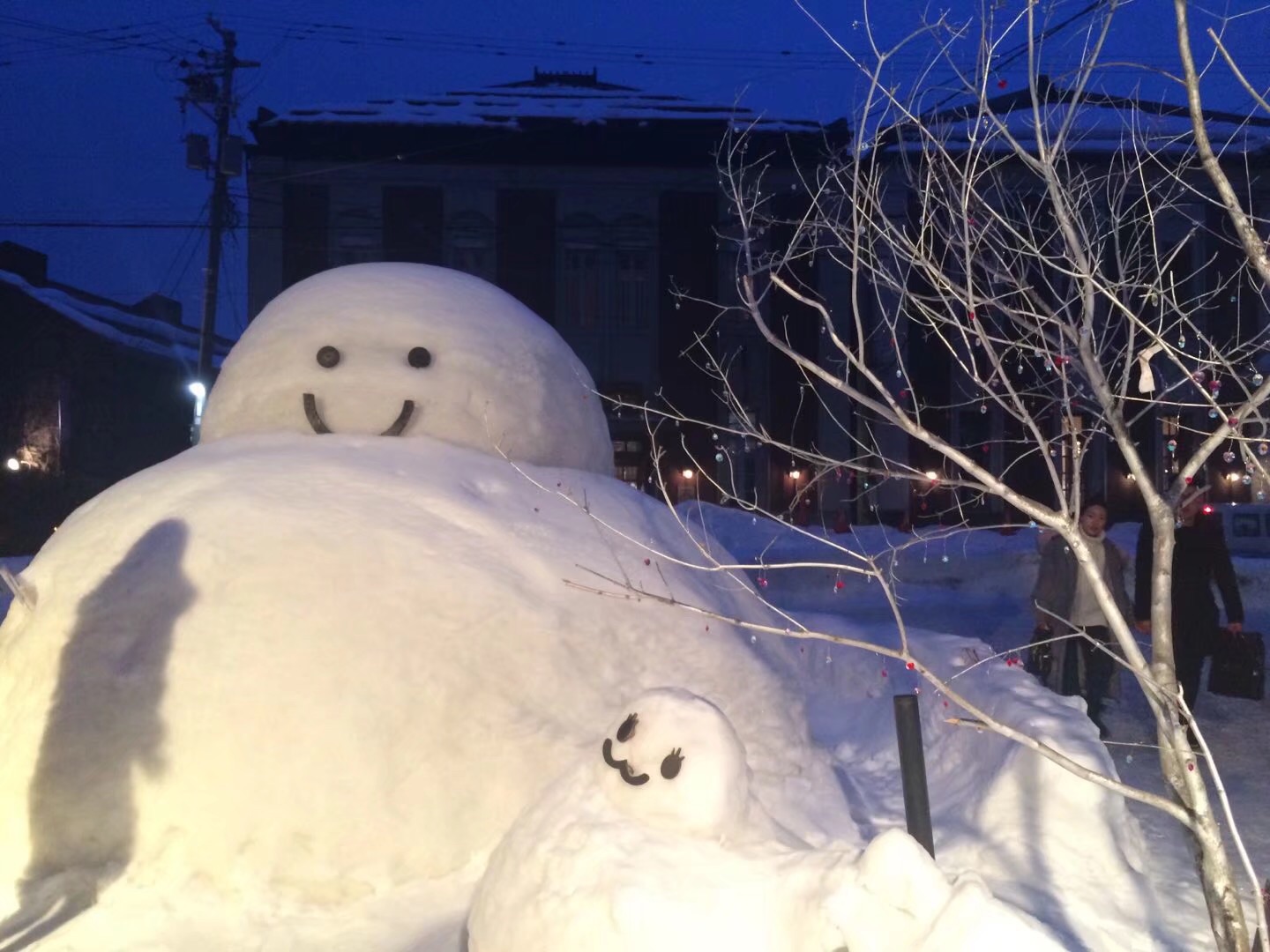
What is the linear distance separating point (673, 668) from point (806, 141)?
1986cm

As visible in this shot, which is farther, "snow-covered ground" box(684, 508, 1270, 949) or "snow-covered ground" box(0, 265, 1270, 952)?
"snow-covered ground" box(684, 508, 1270, 949)

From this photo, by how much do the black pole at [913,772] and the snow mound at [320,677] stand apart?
55 cm

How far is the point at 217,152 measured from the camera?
18.9 meters

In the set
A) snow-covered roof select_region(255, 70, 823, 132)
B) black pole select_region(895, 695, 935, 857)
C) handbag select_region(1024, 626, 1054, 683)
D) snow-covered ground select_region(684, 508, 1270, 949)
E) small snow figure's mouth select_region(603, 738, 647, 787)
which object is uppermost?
snow-covered roof select_region(255, 70, 823, 132)

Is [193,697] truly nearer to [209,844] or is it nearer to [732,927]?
[209,844]

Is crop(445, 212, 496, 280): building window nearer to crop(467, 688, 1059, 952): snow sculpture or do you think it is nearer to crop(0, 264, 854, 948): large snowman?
crop(0, 264, 854, 948): large snowman

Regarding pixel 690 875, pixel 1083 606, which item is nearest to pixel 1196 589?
pixel 1083 606

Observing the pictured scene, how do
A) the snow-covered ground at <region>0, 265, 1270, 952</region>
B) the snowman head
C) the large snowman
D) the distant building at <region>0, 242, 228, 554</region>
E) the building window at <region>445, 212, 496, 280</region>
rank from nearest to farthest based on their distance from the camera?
the snowman head
the snow-covered ground at <region>0, 265, 1270, 952</region>
the large snowman
the distant building at <region>0, 242, 228, 554</region>
the building window at <region>445, 212, 496, 280</region>

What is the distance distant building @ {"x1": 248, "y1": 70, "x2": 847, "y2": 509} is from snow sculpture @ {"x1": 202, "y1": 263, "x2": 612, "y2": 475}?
17.2 meters

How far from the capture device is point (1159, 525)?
3.36 m

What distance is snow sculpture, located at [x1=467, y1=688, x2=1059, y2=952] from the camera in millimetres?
2600

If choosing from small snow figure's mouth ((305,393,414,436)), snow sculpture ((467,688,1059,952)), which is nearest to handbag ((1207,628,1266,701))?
snow sculpture ((467,688,1059,952))

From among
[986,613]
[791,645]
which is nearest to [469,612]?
[791,645]

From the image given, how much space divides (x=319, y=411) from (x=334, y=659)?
6.46ft
